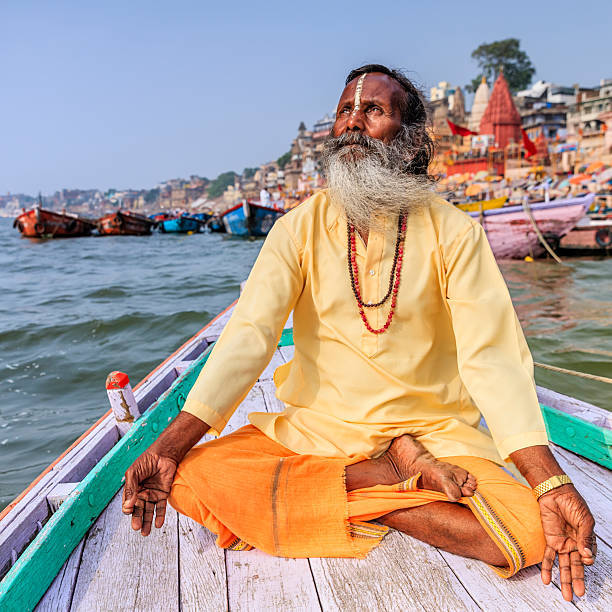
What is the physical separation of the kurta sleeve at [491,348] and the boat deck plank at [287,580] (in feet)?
1.15

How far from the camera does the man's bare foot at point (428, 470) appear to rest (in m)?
1.40

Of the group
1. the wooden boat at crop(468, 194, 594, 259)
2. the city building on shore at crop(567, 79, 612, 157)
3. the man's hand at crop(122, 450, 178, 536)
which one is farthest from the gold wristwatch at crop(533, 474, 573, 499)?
the city building on shore at crop(567, 79, 612, 157)

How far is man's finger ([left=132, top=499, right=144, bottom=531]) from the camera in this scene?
1331mm

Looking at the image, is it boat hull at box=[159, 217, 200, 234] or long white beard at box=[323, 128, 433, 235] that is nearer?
long white beard at box=[323, 128, 433, 235]

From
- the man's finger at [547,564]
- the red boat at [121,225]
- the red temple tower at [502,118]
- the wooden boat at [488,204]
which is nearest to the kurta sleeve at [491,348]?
the man's finger at [547,564]

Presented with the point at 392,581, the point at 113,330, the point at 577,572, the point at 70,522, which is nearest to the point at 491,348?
the point at 577,572

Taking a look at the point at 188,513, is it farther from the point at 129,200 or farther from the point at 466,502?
the point at 129,200

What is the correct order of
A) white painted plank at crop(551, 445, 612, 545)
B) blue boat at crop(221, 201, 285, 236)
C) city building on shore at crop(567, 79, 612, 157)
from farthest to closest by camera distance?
city building on shore at crop(567, 79, 612, 157)
blue boat at crop(221, 201, 285, 236)
white painted plank at crop(551, 445, 612, 545)

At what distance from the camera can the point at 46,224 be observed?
3075 cm

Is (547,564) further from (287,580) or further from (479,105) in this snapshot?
(479,105)

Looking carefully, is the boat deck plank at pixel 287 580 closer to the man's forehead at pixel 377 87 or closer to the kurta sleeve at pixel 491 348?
the kurta sleeve at pixel 491 348

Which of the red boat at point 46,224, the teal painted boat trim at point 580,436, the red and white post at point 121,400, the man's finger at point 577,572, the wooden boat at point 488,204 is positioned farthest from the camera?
the red boat at point 46,224

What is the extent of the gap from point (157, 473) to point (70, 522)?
1.21ft

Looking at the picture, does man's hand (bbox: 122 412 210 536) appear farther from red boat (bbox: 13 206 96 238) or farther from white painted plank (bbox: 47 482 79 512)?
red boat (bbox: 13 206 96 238)
